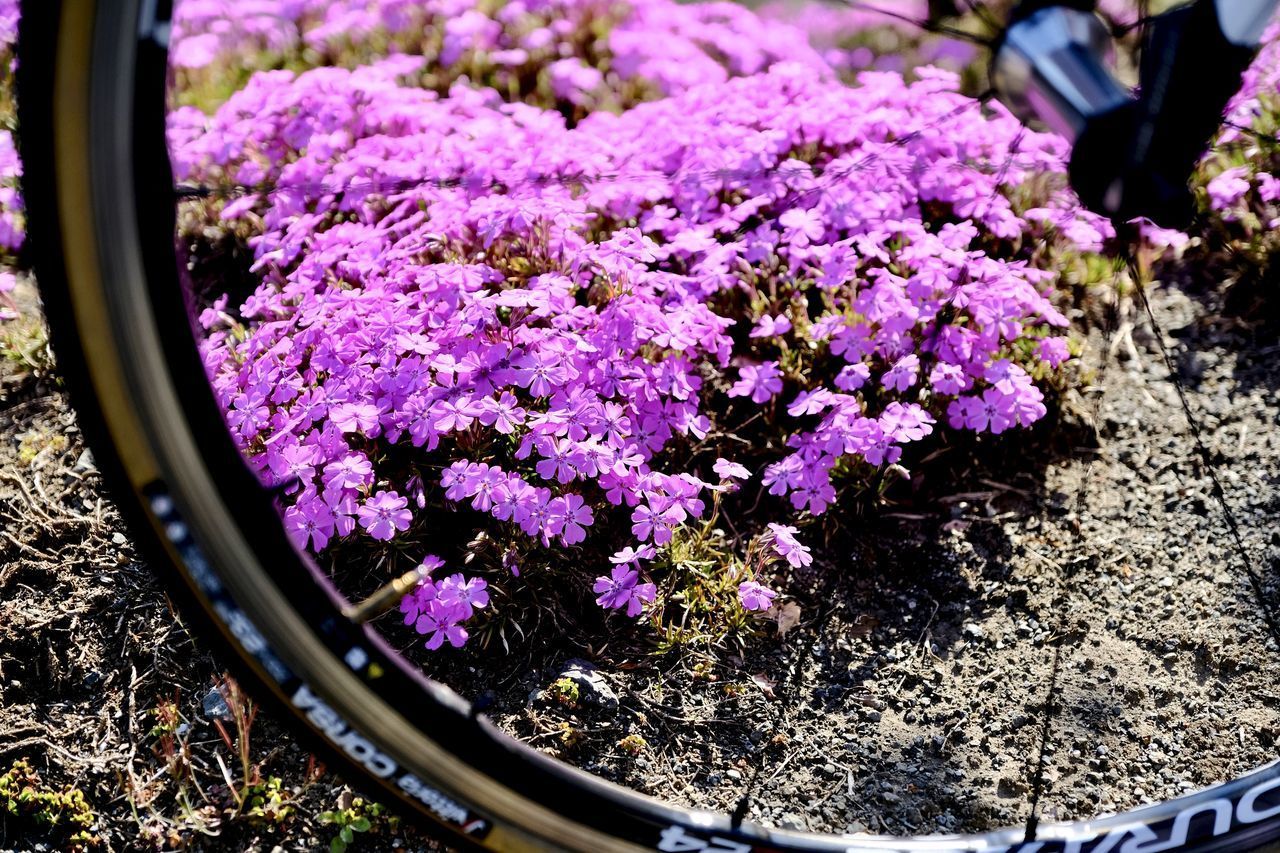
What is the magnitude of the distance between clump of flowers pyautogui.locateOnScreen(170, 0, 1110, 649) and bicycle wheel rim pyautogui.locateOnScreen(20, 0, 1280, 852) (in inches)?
25.0

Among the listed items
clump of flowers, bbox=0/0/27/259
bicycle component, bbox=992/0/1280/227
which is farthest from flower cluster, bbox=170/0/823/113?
bicycle component, bbox=992/0/1280/227

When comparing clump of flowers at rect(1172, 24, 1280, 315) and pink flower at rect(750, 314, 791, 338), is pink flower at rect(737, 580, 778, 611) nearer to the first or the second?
pink flower at rect(750, 314, 791, 338)

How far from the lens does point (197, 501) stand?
1.47 metres

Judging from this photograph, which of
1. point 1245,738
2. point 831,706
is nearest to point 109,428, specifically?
point 831,706

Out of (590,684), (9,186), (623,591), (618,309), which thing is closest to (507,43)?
(9,186)

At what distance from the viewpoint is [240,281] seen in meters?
3.19

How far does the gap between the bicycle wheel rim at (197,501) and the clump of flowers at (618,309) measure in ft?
2.09

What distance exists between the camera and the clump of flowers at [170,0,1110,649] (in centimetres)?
232

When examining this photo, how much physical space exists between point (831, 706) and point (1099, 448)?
1048 millimetres

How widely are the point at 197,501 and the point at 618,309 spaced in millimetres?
1166

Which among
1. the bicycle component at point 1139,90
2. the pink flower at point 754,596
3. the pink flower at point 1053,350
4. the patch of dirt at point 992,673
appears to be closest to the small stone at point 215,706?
the patch of dirt at point 992,673

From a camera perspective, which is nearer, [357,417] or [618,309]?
[357,417]

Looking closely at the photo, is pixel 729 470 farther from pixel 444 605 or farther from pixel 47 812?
pixel 47 812

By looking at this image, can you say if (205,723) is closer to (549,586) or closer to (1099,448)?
(549,586)
